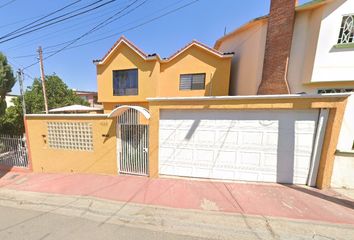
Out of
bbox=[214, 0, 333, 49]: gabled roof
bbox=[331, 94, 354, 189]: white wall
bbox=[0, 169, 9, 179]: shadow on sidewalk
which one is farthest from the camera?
bbox=[0, 169, 9, 179]: shadow on sidewalk

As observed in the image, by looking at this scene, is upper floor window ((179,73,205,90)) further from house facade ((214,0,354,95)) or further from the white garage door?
the white garage door

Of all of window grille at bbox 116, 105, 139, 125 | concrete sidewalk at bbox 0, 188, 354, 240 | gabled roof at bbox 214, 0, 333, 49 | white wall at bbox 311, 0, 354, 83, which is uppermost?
gabled roof at bbox 214, 0, 333, 49

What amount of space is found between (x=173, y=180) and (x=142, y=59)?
9.35 meters

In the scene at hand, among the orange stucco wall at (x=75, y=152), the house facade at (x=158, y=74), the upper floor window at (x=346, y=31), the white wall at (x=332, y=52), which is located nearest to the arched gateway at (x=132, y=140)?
the orange stucco wall at (x=75, y=152)

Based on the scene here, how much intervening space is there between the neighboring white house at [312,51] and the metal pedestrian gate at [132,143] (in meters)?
6.23

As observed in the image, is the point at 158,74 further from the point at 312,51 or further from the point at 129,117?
the point at 312,51

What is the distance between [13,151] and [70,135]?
354 cm

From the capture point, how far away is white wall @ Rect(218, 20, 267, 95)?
859 centimetres

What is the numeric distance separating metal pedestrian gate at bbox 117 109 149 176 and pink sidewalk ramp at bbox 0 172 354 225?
0.40 meters

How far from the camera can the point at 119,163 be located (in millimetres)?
6551

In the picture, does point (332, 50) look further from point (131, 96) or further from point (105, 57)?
point (105, 57)

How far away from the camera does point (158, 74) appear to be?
1188 cm

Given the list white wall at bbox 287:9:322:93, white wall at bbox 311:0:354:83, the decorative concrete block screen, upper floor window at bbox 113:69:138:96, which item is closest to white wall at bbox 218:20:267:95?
white wall at bbox 287:9:322:93

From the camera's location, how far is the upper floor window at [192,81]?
11.7m
